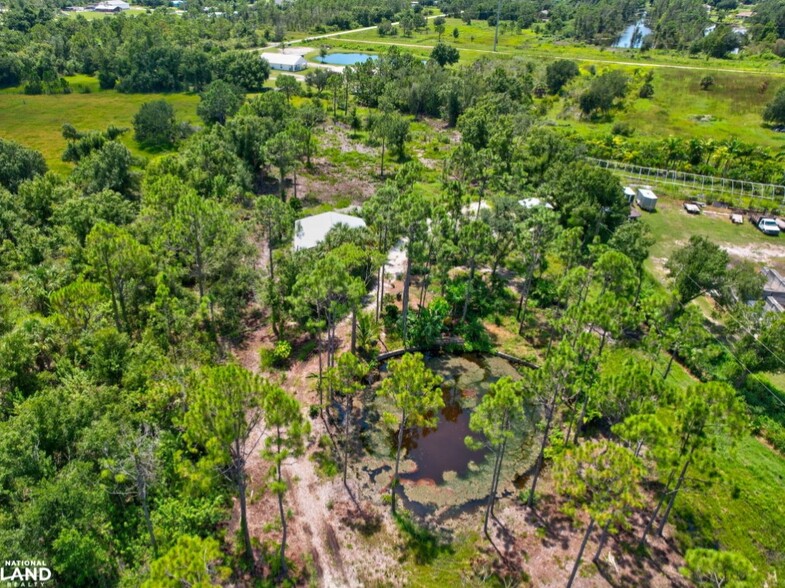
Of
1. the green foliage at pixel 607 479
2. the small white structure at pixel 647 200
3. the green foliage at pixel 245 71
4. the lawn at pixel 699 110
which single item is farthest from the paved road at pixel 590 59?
the green foliage at pixel 607 479

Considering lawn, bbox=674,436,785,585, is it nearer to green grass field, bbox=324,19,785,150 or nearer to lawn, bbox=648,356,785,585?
lawn, bbox=648,356,785,585

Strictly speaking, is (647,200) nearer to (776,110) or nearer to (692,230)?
(692,230)

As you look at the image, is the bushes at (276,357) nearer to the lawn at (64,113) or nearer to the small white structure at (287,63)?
the lawn at (64,113)

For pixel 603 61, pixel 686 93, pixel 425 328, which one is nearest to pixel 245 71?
pixel 603 61

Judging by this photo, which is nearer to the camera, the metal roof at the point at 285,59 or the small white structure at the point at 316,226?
the small white structure at the point at 316,226

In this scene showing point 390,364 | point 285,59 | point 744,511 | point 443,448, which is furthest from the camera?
point 285,59

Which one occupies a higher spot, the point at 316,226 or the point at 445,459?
the point at 316,226
